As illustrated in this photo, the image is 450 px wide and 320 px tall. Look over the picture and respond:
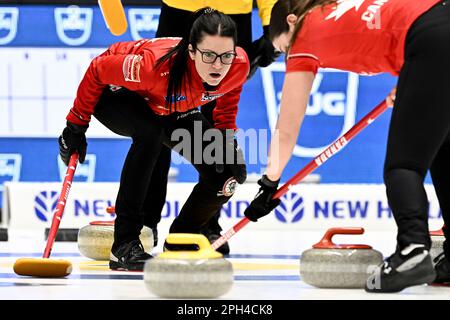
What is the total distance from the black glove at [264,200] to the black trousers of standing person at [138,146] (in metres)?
0.64

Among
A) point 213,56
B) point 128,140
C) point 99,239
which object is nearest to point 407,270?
point 213,56

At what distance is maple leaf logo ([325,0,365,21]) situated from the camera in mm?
3047

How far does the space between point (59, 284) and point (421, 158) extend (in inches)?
49.3

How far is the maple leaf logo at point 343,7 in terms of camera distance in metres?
3.05

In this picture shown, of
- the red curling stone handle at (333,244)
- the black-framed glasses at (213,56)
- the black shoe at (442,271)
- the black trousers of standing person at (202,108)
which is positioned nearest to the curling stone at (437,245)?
the black shoe at (442,271)

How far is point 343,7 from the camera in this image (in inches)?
121

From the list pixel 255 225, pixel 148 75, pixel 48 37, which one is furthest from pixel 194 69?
pixel 48 37

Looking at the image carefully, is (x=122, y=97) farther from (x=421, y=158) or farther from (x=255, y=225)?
(x=255, y=225)

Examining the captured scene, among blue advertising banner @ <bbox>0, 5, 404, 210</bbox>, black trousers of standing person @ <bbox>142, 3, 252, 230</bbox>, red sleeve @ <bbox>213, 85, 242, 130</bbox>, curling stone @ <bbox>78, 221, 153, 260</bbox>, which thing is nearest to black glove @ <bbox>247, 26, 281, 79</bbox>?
black trousers of standing person @ <bbox>142, 3, 252, 230</bbox>

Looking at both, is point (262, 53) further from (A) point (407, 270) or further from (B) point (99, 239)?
(A) point (407, 270)

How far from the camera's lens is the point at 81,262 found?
4.30 m

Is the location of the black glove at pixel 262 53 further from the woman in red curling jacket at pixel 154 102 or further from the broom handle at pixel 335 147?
the broom handle at pixel 335 147

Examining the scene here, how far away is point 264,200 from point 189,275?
21.6 inches
